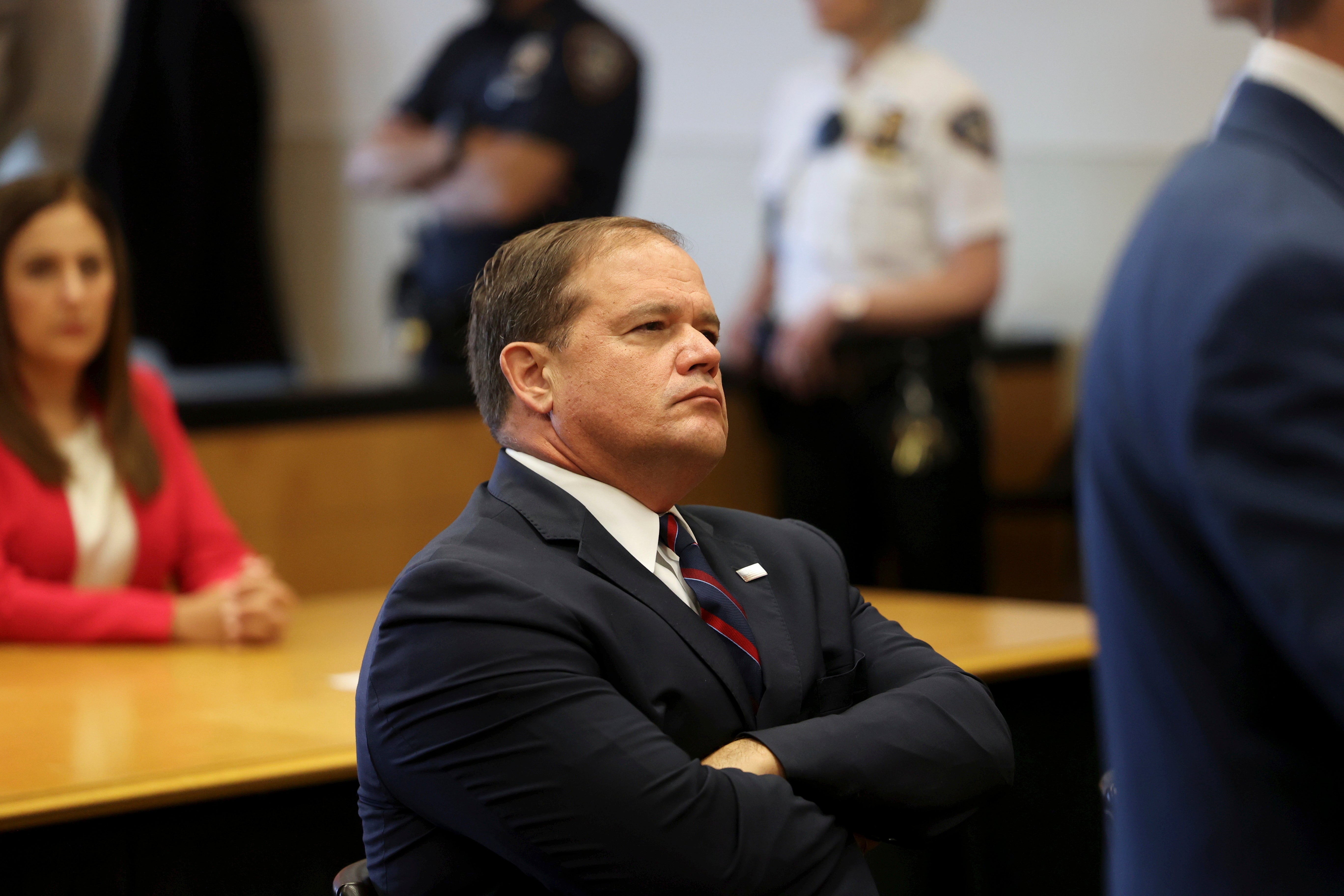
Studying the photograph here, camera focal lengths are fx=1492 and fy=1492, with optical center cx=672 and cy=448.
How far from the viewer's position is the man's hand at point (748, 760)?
1.20 meters

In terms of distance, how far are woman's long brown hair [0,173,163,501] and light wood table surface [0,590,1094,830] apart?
1.08 ft

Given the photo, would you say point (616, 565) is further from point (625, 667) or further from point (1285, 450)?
point (1285, 450)

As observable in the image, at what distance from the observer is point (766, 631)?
1316 millimetres

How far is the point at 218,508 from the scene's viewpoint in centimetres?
262

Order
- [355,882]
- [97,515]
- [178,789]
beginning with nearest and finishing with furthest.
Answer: [355,882] < [178,789] < [97,515]

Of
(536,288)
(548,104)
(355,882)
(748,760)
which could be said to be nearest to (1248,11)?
(536,288)

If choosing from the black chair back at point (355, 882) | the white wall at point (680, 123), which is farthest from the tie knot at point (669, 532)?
the white wall at point (680, 123)

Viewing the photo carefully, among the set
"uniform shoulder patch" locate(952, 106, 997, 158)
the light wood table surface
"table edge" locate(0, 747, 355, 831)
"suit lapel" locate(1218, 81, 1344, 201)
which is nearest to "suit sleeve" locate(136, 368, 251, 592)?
the light wood table surface

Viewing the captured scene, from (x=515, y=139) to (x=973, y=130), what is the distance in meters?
1.07

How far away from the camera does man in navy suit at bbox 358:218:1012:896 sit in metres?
1.12

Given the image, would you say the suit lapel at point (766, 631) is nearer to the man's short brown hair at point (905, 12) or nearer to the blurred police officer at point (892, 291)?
the blurred police officer at point (892, 291)

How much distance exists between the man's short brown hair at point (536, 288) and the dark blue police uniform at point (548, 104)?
207cm

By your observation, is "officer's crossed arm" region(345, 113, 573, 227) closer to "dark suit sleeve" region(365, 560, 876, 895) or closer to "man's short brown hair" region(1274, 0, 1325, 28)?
"dark suit sleeve" region(365, 560, 876, 895)

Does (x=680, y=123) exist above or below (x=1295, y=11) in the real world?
below
